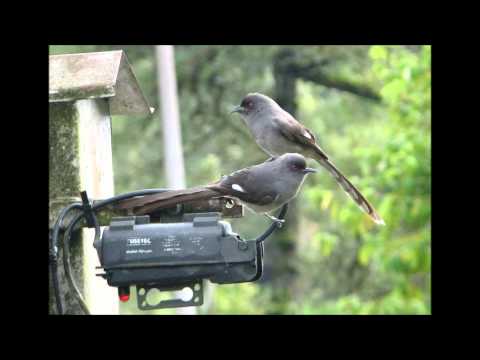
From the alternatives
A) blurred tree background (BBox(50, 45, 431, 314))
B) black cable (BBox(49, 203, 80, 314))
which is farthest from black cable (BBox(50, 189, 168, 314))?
blurred tree background (BBox(50, 45, 431, 314))

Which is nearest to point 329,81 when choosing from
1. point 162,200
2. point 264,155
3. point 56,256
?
point 264,155

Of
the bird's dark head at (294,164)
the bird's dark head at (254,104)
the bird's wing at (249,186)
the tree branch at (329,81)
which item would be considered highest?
the tree branch at (329,81)

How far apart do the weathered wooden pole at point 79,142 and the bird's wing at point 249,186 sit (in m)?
0.84

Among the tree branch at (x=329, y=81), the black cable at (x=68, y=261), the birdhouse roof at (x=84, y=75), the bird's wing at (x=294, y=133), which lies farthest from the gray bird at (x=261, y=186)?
the tree branch at (x=329, y=81)

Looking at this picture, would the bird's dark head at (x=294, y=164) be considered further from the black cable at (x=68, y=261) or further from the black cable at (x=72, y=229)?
the black cable at (x=68, y=261)

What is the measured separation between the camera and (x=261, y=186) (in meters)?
5.69

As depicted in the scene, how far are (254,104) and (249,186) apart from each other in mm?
1760

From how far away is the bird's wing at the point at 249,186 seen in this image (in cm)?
516

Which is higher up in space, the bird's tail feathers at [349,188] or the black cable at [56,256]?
the bird's tail feathers at [349,188]

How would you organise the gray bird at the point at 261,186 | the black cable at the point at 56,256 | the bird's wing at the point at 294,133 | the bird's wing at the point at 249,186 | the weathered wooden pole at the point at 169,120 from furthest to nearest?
the weathered wooden pole at the point at 169,120 < the bird's wing at the point at 294,133 < the bird's wing at the point at 249,186 < the gray bird at the point at 261,186 < the black cable at the point at 56,256

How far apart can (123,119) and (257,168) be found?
575 inches

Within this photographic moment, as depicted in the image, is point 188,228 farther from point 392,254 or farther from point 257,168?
point 392,254

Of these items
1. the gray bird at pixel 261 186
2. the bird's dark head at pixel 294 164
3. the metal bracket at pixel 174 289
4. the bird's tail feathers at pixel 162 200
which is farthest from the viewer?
the bird's dark head at pixel 294 164
